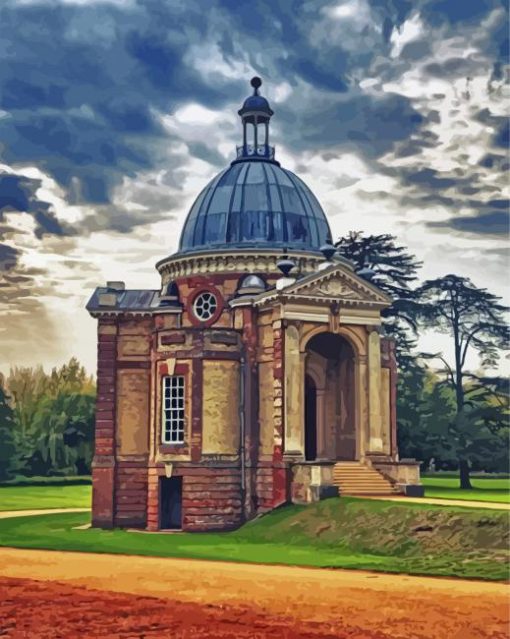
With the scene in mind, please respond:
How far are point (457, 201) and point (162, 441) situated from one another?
60.8 ft

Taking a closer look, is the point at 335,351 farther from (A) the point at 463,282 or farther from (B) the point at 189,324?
(A) the point at 463,282

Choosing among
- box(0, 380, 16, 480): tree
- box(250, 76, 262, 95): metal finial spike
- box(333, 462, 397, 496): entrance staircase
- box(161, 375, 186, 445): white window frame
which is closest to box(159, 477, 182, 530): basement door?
box(161, 375, 186, 445): white window frame

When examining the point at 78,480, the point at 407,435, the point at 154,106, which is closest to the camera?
the point at 154,106

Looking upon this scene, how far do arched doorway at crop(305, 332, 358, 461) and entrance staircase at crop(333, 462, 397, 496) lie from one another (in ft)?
8.99

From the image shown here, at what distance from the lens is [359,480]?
3503 cm

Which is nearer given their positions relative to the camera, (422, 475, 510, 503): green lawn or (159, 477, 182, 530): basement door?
(159, 477, 182, 530): basement door

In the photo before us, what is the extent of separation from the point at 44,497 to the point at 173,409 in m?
23.3

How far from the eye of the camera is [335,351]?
131 ft

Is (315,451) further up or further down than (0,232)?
further down

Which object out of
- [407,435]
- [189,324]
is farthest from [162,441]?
[407,435]

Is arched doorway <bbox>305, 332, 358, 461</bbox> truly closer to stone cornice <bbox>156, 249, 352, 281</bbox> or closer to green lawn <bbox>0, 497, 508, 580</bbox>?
stone cornice <bbox>156, 249, 352, 281</bbox>

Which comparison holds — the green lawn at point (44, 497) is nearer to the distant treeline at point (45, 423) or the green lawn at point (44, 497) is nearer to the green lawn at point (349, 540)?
the distant treeline at point (45, 423)

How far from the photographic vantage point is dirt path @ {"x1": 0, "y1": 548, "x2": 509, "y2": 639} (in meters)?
16.2

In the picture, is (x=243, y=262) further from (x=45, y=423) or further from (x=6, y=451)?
(x=45, y=423)
